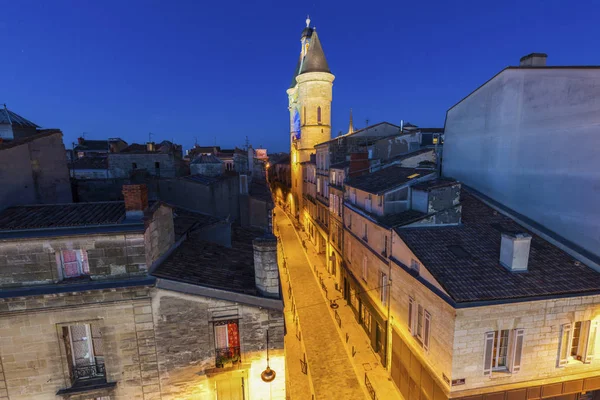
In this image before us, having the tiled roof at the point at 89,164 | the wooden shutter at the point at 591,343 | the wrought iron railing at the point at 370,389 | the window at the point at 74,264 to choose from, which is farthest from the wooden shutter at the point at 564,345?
the tiled roof at the point at 89,164

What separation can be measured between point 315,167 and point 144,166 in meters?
18.4

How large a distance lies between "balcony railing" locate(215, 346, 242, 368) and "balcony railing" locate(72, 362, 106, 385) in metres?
3.70

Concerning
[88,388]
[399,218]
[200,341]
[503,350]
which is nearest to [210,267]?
[200,341]

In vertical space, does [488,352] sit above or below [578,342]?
above

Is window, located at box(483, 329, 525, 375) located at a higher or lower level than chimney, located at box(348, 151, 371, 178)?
lower

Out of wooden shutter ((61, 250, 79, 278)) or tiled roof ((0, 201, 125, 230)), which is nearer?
tiled roof ((0, 201, 125, 230))

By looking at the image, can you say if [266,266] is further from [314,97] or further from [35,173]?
[314,97]

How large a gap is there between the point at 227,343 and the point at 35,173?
38.9 feet

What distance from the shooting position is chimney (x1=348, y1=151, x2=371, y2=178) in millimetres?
24953

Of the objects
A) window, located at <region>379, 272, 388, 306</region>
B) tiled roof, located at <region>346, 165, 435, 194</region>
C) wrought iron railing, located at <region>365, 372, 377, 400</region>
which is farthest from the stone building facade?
tiled roof, located at <region>346, 165, 435, 194</region>

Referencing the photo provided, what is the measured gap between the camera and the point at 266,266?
11.3 metres

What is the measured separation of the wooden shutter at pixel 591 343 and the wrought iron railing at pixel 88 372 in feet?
57.8

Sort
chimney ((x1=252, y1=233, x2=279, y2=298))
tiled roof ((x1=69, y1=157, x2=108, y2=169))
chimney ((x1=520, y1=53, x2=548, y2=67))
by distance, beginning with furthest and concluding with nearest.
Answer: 1. tiled roof ((x1=69, y1=157, x2=108, y2=169))
2. chimney ((x1=520, y1=53, x2=548, y2=67))
3. chimney ((x1=252, y1=233, x2=279, y2=298))

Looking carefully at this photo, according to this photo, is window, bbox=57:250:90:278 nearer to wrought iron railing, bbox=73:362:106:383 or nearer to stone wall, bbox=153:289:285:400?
stone wall, bbox=153:289:285:400
